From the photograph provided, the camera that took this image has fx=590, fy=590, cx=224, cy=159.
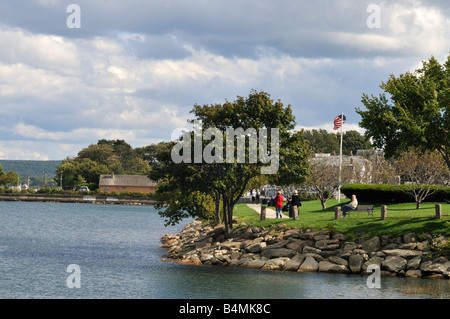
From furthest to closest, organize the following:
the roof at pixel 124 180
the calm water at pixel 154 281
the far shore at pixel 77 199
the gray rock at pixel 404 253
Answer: the roof at pixel 124 180
the far shore at pixel 77 199
the gray rock at pixel 404 253
the calm water at pixel 154 281

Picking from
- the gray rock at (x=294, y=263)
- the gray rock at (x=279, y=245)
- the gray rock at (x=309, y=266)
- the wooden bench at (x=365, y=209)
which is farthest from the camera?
the wooden bench at (x=365, y=209)

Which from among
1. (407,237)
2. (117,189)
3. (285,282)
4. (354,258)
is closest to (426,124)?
(407,237)

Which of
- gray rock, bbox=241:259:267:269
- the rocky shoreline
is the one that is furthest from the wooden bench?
gray rock, bbox=241:259:267:269

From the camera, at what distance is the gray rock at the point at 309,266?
3222cm

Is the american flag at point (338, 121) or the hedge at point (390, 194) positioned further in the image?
the american flag at point (338, 121)

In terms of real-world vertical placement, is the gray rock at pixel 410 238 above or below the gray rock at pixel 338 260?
above

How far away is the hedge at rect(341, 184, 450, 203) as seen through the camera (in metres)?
45.9

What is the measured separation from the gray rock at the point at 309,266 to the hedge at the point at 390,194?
15.9 meters

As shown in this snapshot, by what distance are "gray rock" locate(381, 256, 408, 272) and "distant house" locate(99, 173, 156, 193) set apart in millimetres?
133643

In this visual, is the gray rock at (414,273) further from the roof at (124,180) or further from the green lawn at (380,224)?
the roof at (124,180)

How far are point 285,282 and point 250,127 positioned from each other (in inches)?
494

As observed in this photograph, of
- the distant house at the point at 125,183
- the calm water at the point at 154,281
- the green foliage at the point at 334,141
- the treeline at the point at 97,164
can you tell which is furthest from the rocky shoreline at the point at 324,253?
the green foliage at the point at 334,141

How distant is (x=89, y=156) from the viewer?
578 feet

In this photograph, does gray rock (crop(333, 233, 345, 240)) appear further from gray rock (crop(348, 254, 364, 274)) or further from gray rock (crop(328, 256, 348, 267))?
gray rock (crop(348, 254, 364, 274))
